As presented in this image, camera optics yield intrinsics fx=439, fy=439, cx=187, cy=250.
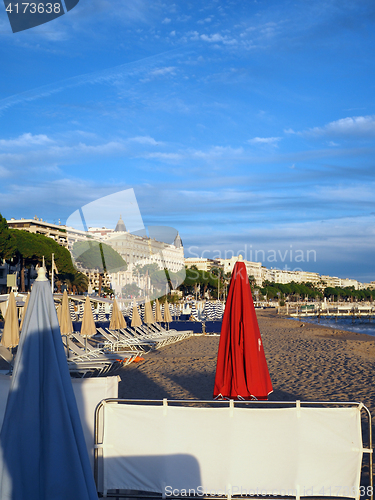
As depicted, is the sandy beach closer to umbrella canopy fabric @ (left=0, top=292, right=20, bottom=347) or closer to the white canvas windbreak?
umbrella canopy fabric @ (left=0, top=292, right=20, bottom=347)

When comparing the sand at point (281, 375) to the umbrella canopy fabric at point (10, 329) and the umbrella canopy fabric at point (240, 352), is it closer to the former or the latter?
the umbrella canopy fabric at point (240, 352)

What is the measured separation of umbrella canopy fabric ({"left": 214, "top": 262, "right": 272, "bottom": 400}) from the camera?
591 centimetres

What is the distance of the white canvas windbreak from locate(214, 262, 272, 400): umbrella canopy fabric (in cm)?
247

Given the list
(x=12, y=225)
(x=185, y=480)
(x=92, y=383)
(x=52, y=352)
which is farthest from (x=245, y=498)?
(x=12, y=225)

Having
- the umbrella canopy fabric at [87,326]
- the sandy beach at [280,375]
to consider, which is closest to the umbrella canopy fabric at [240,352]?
the sandy beach at [280,375]

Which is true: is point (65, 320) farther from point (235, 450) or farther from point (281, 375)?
point (235, 450)

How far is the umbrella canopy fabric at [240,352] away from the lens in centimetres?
591

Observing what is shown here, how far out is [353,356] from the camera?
1462cm

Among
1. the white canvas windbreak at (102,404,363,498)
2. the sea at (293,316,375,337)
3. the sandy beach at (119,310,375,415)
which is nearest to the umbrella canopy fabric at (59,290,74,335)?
the sandy beach at (119,310,375,415)

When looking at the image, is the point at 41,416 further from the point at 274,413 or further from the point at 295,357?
the point at 295,357

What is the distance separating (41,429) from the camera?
2.93 meters

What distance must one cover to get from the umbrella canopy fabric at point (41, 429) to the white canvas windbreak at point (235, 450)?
2.11 ft

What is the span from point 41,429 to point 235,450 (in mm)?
1484

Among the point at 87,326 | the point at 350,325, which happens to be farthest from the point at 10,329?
the point at 350,325
